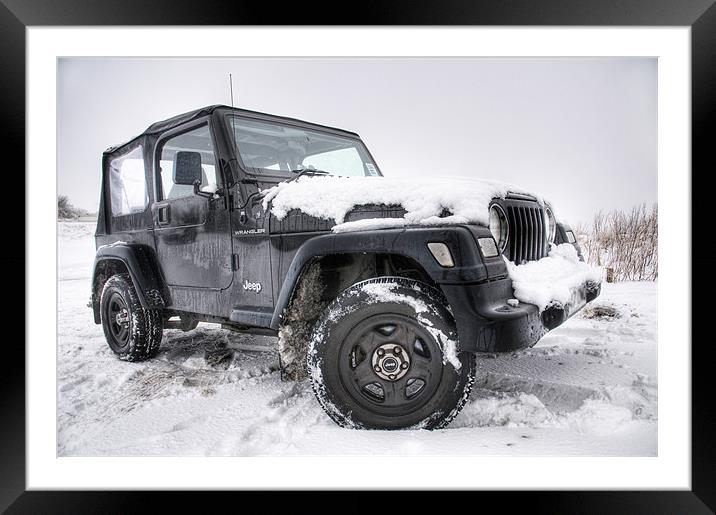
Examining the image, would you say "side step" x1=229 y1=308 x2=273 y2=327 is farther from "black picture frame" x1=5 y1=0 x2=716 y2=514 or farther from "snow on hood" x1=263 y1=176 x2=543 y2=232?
"black picture frame" x1=5 y1=0 x2=716 y2=514

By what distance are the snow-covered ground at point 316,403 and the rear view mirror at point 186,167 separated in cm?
72

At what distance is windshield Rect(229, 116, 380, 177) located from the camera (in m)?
2.79

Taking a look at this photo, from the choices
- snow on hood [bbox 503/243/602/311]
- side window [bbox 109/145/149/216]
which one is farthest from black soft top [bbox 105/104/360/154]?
snow on hood [bbox 503/243/602/311]

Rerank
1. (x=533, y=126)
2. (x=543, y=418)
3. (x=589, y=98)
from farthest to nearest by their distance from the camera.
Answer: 1. (x=533, y=126)
2. (x=589, y=98)
3. (x=543, y=418)

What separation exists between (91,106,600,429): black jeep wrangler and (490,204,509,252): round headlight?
0.04 feet

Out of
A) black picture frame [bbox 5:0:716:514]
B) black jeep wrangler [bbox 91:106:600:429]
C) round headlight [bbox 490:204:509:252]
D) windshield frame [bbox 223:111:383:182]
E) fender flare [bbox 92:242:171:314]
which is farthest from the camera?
fender flare [bbox 92:242:171:314]

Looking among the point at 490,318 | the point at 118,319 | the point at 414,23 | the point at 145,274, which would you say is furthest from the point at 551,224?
the point at 118,319

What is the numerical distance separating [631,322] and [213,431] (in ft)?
10.1

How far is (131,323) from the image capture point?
3.53 m

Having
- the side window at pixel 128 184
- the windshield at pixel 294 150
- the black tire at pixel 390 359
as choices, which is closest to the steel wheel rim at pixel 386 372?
the black tire at pixel 390 359

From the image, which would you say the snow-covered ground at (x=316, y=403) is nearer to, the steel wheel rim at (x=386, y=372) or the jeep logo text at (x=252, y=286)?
the steel wheel rim at (x=386, y=372)
